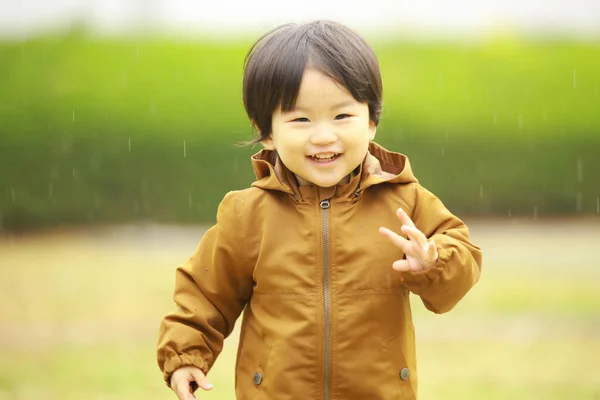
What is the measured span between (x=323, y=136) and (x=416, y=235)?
1.30ft

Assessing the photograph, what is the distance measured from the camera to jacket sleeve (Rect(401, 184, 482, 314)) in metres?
2.63

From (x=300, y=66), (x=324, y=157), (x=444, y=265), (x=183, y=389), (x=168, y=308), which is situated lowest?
(x=168, y=308)

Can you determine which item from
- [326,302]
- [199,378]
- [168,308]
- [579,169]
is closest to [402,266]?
[326,302]

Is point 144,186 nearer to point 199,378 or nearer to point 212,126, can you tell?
point 212,126

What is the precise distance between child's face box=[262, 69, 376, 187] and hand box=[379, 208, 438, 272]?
0.26 meters

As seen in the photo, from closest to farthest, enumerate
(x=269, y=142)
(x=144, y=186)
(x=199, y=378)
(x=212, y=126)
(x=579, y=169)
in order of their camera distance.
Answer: (x=199, y=378), (x=269, y=142), (x=212, y=126), (x=144, y=186), (x=579, y=169)

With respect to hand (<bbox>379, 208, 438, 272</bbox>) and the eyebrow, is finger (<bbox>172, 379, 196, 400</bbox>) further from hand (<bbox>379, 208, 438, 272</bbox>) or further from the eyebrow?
the eyebrow

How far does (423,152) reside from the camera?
33.9 feet

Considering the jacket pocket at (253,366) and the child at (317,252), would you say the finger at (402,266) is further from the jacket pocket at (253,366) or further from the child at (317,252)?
the jacket pocket at (253,366)

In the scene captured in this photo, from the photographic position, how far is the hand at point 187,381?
2.84 meters

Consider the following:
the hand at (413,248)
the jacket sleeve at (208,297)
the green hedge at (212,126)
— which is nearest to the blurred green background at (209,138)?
the green hedge at (212,126)

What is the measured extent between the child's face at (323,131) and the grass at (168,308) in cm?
270

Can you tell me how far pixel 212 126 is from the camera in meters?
10.1

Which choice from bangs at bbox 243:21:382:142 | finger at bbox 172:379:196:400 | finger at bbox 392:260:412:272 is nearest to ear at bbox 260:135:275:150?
bangs at bbox 243:21:382:142
